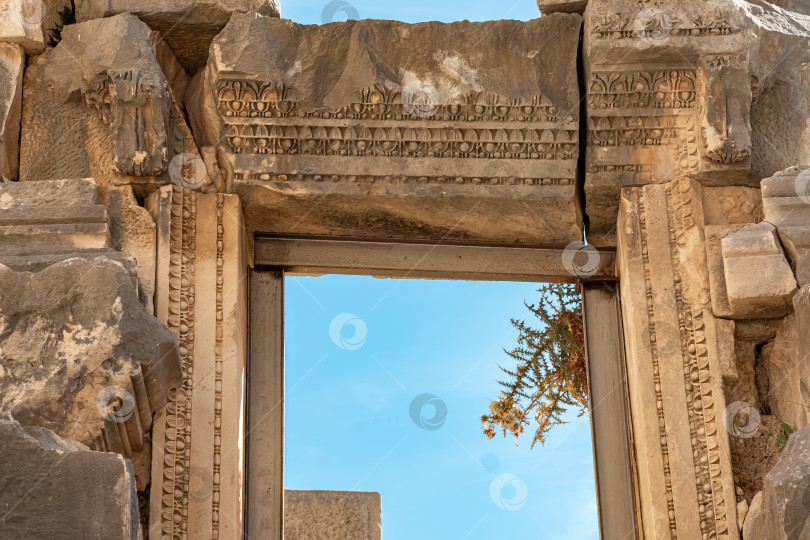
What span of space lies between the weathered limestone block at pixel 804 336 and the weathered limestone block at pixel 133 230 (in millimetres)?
2601

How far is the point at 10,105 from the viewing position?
5.87 meters

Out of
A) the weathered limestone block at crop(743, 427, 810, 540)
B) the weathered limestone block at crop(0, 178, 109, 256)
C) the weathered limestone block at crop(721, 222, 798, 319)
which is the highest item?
the weathered limestone block at crop(0, 178, 109, 256)

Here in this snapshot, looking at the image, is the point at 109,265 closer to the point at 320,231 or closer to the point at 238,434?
the point at 238,434

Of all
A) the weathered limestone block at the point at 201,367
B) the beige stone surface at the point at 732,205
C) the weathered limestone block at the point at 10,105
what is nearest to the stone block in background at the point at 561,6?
the beige stone surface at the point at 732,205

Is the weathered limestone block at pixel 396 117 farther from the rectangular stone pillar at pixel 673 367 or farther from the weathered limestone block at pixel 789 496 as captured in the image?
the weathered limestone block at pixel 789 496

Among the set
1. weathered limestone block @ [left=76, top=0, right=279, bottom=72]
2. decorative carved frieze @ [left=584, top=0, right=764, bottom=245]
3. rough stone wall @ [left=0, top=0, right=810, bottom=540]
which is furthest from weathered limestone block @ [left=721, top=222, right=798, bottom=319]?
weathered limestone block @ [left=76, top=0, right=279, bottom=72]

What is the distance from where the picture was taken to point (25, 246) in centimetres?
542

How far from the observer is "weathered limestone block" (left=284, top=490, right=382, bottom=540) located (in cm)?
1014

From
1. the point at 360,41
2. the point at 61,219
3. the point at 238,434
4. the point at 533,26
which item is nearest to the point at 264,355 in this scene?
the point at 238,434

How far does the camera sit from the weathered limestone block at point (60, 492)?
3.94m

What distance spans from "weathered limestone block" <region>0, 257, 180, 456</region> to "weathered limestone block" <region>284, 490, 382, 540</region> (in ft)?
17.6

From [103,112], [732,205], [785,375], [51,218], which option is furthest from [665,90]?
[51,218]

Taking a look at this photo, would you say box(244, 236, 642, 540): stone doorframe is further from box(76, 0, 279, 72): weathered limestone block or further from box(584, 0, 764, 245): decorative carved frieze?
box(76, 0, 279, 72): weathered limestone block

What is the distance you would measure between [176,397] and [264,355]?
590 millimetres
